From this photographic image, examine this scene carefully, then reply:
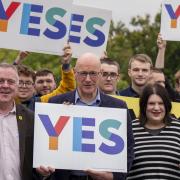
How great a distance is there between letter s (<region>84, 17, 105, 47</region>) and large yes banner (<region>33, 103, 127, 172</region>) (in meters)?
2.93

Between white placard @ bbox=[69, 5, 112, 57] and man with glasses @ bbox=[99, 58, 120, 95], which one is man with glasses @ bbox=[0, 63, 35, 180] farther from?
white placard @ bbox=[69, 5, 112, 57]

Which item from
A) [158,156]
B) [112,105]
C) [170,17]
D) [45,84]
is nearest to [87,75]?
[112,105]

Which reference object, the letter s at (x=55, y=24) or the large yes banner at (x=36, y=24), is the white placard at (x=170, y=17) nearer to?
the large yes banner at (x=36, y=24)

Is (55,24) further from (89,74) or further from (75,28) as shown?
(89,74)

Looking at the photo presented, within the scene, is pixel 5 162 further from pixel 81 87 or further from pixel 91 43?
pixel 91 43

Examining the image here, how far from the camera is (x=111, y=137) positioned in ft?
25.6

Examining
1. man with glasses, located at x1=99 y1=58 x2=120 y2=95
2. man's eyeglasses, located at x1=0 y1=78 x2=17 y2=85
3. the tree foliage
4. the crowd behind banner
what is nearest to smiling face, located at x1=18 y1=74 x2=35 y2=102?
man with glasses, located at x1=99 y1=58 x2=120 y2=95

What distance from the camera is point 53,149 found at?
762 cm

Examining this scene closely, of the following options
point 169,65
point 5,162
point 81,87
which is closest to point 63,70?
point 81,87

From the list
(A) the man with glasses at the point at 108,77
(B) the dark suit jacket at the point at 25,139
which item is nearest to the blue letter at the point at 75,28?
(A) the man with glasses at the point at 108,77

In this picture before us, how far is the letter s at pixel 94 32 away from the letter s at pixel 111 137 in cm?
296

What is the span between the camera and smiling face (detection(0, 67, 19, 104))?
7398 mm

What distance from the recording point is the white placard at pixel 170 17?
36.8ft

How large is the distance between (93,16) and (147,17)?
45.0 meters
